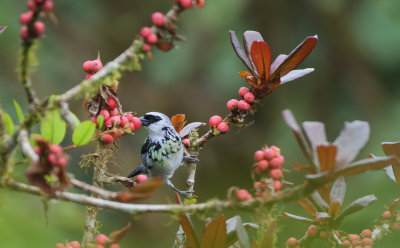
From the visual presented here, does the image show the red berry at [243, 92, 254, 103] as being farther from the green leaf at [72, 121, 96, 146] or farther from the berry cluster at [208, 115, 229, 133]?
the green leaf at [72, 121, 96, 146]

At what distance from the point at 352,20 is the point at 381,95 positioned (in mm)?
729

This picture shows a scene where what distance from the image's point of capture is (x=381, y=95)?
15.2 ft

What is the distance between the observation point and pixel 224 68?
4.50 meters

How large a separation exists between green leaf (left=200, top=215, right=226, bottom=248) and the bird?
1.92ft

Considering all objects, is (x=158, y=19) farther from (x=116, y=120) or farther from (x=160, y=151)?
Result: (x=160, y=151)

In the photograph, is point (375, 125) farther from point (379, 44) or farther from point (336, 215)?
point (336, 215)

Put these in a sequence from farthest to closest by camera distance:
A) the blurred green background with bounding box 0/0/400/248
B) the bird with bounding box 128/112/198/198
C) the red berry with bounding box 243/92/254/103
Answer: the blurred green background with bounding box 0/0/400/248 < the bird with bounding box 128/112/198/198 < the red berry with bounding box 243/92/254/103

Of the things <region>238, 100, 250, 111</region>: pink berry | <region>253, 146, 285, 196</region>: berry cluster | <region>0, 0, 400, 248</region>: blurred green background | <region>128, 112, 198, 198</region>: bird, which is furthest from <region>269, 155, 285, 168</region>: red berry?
<region>0, 0, 400, 248</region>: blurred green background

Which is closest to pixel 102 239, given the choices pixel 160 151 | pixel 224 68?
pixel 160 151

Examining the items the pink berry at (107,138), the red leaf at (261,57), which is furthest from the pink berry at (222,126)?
the pink berry at (107,138)

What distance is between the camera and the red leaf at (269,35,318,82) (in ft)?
2.85

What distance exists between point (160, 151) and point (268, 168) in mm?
760

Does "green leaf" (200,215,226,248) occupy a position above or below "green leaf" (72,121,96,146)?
below

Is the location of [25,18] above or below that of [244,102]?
above
